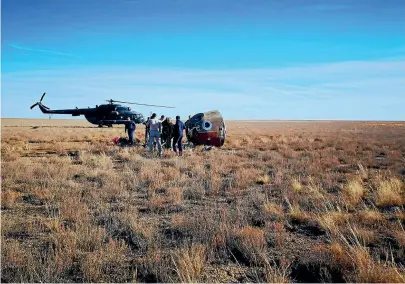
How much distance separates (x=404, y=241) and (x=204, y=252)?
10.0 ft

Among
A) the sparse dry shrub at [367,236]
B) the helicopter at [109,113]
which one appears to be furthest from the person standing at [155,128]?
the helicopter at [109,113]

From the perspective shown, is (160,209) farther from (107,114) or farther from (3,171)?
(107,114)

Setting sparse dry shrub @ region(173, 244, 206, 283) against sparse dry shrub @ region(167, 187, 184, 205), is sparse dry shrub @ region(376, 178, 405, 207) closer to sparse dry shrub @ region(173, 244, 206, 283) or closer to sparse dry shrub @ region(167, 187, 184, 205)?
sparse dry shrub @ region(167, 187, 184, 205)

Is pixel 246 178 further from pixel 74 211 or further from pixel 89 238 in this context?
pixel 89 238

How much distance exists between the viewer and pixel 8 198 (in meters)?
8.88

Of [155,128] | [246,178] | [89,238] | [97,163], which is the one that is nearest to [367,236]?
[89,238]

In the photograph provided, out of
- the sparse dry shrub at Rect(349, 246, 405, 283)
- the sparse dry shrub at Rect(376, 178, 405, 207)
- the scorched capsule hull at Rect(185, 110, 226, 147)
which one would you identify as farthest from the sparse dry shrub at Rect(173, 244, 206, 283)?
the scorched capsule hull at Rect(185, 110, 226, 147)

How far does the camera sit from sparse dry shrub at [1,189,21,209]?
8.45 meters

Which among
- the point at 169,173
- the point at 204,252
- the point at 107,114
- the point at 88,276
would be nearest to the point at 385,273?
the point at 204,252

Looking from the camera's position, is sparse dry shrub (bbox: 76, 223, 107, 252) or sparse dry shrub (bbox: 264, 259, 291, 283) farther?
sparse dry shrub (bbox: 76, 223, 107, 252)

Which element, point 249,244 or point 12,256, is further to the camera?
point 249,244

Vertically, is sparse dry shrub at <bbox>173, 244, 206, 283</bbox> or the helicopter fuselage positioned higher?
the helicopter fuselage

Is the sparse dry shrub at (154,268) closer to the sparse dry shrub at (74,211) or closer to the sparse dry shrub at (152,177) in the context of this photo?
the sparse dry shrub at (74,211)

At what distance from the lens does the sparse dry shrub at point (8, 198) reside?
8.45 m
